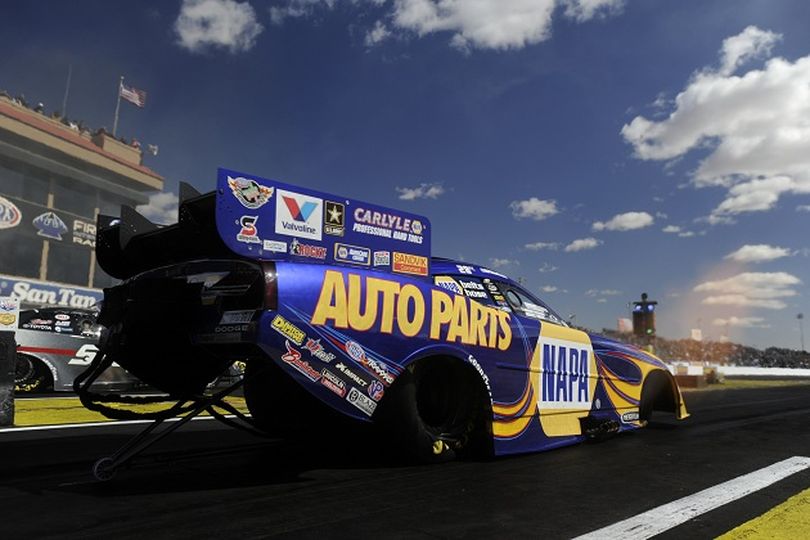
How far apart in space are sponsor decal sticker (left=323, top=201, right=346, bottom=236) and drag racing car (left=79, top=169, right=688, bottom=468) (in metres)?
0.01

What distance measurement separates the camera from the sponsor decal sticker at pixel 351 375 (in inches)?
144

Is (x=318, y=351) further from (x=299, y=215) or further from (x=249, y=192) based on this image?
(x=249, y=192)

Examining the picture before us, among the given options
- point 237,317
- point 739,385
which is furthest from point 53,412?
point 739,385

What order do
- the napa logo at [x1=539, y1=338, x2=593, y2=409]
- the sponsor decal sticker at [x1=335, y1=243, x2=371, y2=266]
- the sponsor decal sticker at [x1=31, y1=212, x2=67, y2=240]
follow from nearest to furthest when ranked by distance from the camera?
1. the sponsor decal sticker at [x1=335, y1=243, x2=371, y2=266]
2. the napa logo at [x1=539, y1=338, x2=593, y2=409]
3. the sponsor decal sticker at [x1=31, y1=212, x2=67, y2=240]

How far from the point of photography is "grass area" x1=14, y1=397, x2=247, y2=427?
711 centimetres

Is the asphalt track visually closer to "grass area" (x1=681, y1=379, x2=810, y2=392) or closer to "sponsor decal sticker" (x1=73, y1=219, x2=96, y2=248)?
"grass area" (x1=681, y1=379, x2=810, y2=392)

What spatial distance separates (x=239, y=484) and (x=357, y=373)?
109 centimetres

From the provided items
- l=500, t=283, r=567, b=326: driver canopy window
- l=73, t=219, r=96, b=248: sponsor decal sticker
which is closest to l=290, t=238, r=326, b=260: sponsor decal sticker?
l=500, t=283, r=567, b=326: driver canopy window

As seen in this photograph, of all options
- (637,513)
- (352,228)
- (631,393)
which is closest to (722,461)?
(631,393)

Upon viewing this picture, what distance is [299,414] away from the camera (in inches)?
187

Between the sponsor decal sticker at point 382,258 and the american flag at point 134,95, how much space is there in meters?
40.9

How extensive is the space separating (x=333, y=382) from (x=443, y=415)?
4.35ft

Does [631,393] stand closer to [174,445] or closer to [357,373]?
[357,373]

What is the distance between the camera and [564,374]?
5402 millimetres
